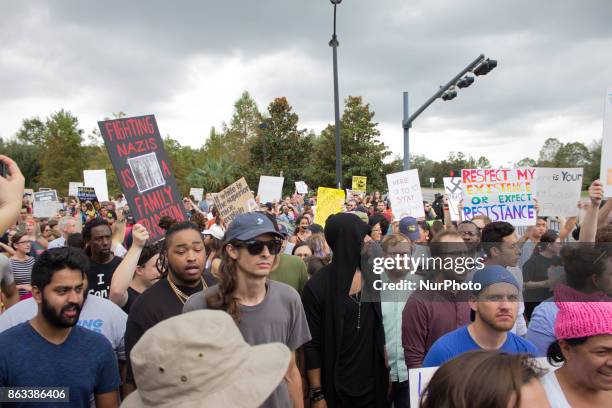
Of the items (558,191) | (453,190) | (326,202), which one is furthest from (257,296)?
(453,190)

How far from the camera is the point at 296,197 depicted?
1953 centimetres

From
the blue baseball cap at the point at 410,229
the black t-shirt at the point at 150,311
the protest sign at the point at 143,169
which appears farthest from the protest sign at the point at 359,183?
the black t-shirt at the point at 150,311

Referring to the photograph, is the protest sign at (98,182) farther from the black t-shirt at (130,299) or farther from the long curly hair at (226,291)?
the long curly hair at (226,291)

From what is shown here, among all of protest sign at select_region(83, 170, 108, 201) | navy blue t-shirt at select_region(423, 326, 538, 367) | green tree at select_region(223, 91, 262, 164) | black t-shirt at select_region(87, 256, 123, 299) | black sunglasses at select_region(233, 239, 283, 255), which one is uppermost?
green tree at select_region(223, 91, 262, 164)

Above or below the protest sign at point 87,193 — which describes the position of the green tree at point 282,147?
above

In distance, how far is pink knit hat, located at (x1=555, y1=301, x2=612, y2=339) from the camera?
80.7 inches

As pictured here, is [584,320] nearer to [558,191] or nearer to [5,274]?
[5,274]

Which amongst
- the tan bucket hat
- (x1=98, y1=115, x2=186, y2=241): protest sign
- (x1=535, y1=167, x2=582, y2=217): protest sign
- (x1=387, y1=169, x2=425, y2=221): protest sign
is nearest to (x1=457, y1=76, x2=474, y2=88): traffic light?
(x1=387, y1=169, x2=425, y2=221): protest sign

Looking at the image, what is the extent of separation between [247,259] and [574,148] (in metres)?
78.8

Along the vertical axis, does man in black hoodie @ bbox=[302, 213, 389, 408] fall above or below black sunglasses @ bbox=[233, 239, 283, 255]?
below

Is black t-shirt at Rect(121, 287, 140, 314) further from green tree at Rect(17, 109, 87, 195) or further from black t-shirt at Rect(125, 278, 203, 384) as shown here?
green tree at Rect(17, 109, 87, 195)

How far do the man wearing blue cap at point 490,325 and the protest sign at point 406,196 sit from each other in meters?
7.54

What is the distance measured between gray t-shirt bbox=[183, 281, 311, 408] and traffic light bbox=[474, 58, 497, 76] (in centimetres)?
1060

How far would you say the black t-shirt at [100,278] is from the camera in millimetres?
4137
